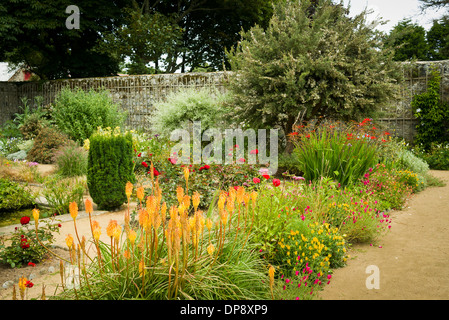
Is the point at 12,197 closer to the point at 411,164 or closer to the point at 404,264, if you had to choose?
the point at 404,264

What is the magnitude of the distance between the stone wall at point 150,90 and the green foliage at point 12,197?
19.6 ft

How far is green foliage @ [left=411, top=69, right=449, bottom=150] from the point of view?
371 inches

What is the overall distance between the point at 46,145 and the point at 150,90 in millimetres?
3725

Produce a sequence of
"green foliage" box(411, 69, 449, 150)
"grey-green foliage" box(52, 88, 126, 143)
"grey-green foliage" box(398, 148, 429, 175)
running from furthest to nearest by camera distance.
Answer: "grey-green foliage" box(52, 88, 126, 143)
"green foliage" box(411, 69, 449, 150)
"grey-green foliage" box(398, 148, 429, 175)

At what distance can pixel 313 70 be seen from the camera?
7152mm

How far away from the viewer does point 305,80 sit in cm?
730

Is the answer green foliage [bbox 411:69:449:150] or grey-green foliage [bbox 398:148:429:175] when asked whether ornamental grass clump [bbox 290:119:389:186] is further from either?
green foliage [bbox 411:69:449:150]

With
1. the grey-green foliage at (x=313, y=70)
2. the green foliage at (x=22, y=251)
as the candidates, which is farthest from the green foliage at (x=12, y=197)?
the grey-green foliage at (x=313, y=70)

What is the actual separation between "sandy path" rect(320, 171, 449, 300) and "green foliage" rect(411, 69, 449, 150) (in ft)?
18.0

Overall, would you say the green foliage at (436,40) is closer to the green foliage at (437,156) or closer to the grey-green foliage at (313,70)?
the green foliage at (437,156)

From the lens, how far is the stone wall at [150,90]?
975cm

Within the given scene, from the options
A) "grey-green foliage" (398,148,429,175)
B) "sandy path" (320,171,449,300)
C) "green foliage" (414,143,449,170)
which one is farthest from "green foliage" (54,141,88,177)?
"green foliage" (414,143,449,170)
